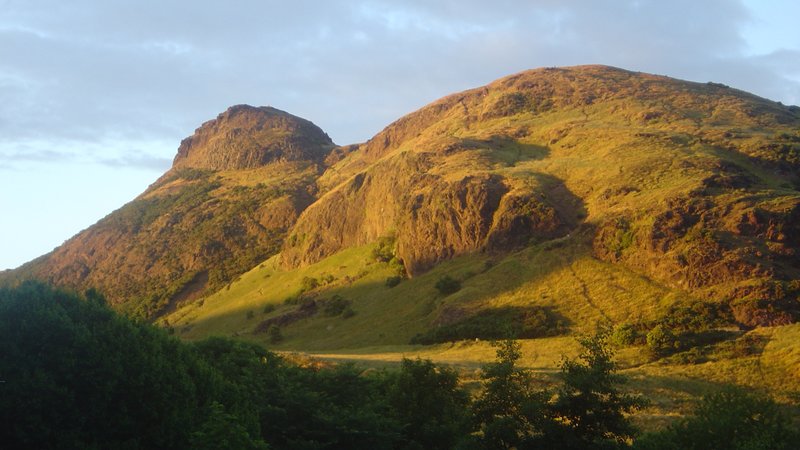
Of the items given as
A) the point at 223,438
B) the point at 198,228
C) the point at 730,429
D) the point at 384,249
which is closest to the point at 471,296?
the point at 384,249

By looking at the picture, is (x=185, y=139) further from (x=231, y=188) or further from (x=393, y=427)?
(x=393, y=427)

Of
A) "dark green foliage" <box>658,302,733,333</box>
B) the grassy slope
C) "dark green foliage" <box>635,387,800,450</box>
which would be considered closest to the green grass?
the grassy slope

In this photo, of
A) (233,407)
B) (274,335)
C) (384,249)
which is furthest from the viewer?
(384,249)

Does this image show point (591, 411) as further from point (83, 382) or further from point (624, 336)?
point (624, 336)

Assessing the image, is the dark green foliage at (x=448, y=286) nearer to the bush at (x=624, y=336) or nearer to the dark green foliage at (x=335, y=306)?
the dark green foliage at (x=335, y=306)

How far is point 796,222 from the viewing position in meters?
45.3

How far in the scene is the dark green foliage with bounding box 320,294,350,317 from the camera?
59178mm

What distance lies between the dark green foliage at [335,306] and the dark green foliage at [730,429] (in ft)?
144

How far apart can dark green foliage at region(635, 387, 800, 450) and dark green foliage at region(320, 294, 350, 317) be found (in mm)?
44039

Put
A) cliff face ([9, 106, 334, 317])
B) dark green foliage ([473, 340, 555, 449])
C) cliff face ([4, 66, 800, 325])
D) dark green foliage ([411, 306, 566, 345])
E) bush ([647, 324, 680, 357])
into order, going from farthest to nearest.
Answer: cliff face ([9, 106, 334, 317]) < cliff face ([4, 66, 800, 325]) < dark green foliage ([411, 306, 566, 345]) < bush ([647, 324, 680, 357]) < dark green foliage ([473, 340, 555, 449])

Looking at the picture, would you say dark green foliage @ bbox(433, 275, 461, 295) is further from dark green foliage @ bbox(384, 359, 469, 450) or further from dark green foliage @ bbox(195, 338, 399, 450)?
dark green foliage @ bbox(384, 359, 469, 450)

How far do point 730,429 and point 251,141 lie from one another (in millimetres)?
128012

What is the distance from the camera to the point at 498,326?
41.4 m

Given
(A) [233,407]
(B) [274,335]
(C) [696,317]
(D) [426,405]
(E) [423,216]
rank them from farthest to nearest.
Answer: (E) [423,216] → (B) [274,335] → (C) [696,317] → (D) [426,405] → (A) [233,407]
